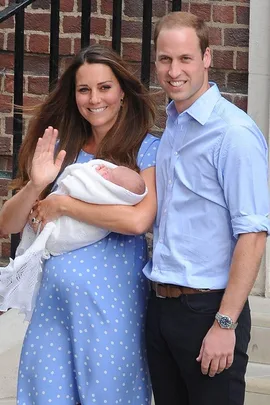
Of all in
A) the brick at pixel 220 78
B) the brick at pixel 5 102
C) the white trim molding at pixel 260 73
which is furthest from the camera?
the brick at pixel 5 102

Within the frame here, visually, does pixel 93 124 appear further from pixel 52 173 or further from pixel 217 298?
pixel 217 298

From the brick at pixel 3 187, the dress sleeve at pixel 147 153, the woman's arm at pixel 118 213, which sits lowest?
the brick at pixel 3 187

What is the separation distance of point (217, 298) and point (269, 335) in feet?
4.50

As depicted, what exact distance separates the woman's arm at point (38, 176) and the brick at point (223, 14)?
1691 mm

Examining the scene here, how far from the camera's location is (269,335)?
14.0 feet

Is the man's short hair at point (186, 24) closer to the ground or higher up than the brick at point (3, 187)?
higher up

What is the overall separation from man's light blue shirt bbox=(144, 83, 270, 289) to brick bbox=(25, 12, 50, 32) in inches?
79.8

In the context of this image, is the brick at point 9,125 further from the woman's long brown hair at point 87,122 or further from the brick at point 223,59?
the woman's long brown hair at point 87,122

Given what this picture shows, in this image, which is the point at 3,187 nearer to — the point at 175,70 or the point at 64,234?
the point at 64,234

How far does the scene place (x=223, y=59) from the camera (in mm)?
4703

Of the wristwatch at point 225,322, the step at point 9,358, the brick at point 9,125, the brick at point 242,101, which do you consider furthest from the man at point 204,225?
the brick at point 9,125

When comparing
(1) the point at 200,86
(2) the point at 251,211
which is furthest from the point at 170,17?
(2) the point at 251,211

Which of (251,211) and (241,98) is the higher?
(241,98)

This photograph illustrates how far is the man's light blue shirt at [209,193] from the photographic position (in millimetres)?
2867
